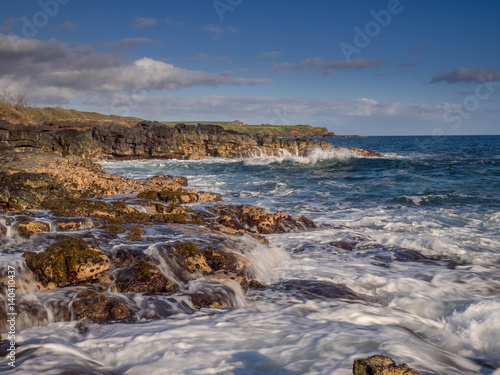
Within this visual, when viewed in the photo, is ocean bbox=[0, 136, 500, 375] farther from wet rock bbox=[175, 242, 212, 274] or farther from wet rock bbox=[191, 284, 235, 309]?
wet rock bbox=[175, 242, 212, 274]

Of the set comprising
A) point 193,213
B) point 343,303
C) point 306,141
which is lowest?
point 343,303

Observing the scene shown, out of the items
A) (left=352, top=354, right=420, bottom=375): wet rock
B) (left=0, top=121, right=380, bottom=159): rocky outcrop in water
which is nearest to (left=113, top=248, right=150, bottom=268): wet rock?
(left=352, top=354, right=420, bottom=375): wet rock

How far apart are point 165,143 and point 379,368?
151 ft

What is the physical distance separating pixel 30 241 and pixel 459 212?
14.3m

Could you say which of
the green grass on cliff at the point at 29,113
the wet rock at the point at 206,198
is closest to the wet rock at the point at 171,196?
the wet rock at the point at 206,198

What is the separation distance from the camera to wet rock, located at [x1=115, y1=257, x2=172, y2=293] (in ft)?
18.7

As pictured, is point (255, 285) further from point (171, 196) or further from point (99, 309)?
point (171, 196)

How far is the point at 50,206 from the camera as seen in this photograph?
9.22 m

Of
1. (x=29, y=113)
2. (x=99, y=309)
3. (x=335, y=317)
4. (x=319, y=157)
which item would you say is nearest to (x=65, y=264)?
(x=99, y=309)

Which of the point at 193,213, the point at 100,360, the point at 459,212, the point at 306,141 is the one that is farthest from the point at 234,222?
the point at 306,141

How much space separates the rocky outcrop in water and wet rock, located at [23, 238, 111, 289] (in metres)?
33.2

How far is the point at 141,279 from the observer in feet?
19.1

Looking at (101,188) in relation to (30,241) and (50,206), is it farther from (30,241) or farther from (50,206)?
(30,241)

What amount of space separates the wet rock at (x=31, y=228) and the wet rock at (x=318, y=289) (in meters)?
4.85
